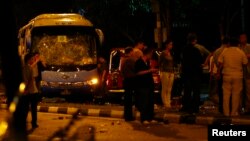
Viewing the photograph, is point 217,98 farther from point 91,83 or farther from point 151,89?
point 91,83

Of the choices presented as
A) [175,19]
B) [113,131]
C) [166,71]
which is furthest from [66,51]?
[175,19]

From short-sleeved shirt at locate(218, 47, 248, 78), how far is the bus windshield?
7.75 m

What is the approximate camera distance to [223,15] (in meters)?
34.1

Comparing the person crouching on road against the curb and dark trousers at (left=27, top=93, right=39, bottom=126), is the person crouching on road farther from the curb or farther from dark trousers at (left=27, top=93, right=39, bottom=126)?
the curb

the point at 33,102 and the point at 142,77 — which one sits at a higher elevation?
the point at 142,77

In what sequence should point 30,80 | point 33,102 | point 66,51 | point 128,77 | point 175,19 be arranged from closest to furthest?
point 30,80, point 33,102, point 128,77, point 66,51, point 175,19

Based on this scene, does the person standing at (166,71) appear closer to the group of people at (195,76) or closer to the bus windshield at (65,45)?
Answer: the group of people at (195,76)

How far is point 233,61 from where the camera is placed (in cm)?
1448

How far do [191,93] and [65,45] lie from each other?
7.18 metres

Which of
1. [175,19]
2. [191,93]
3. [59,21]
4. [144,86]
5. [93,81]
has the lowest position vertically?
[191,93]

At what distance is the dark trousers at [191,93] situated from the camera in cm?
1541

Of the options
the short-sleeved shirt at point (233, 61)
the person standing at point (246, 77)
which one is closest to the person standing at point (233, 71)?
the short-sleeved shirt at point (233, 61)

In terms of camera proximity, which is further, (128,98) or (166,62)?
(166,62)

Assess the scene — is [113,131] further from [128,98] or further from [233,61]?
[233,61]
